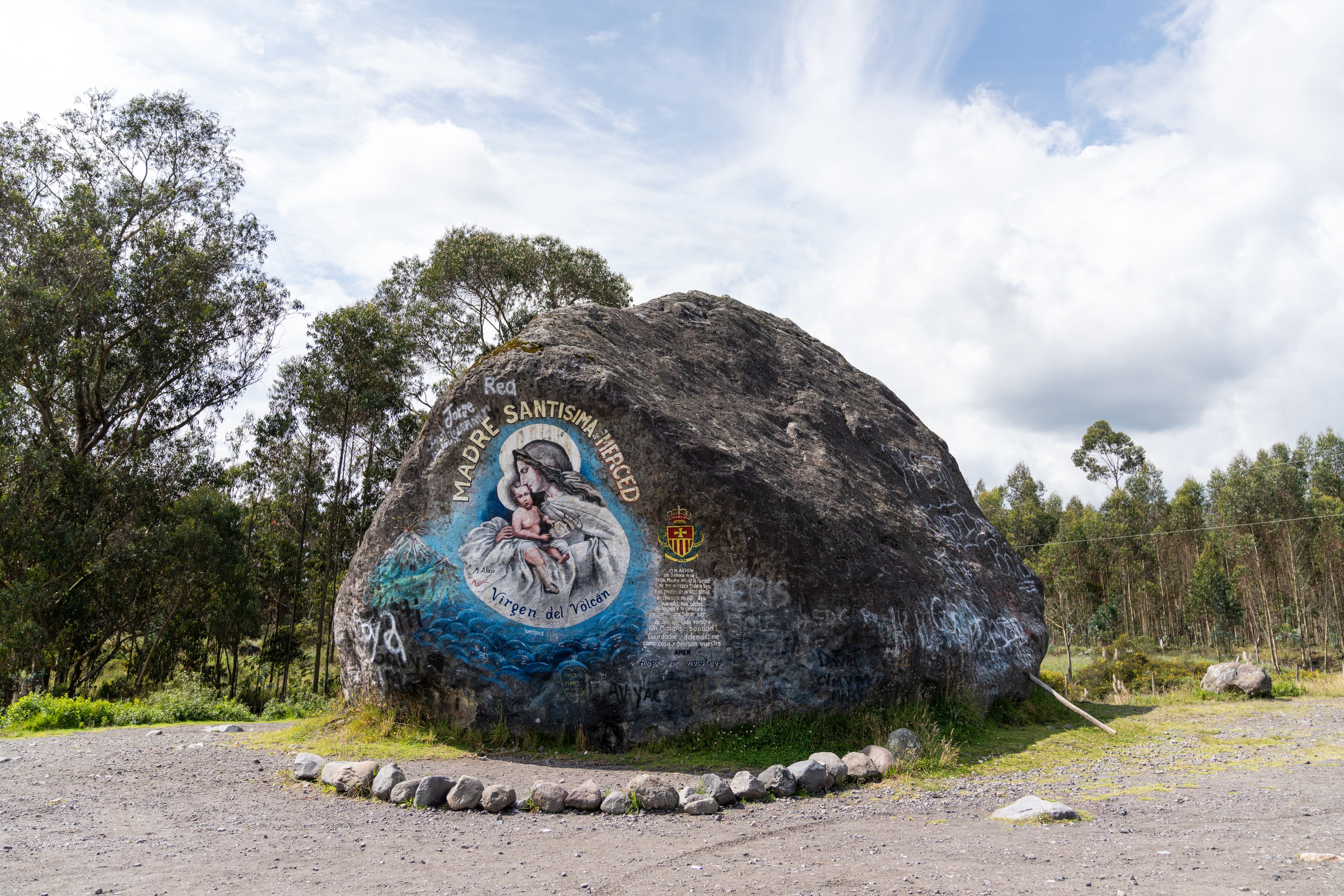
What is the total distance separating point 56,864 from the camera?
6277 mm

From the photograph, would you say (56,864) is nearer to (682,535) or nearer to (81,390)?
(682,535)

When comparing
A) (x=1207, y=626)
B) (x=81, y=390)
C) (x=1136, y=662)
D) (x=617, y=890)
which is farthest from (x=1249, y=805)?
(x=1207, y=626)

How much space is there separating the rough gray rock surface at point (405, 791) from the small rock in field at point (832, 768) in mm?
4417

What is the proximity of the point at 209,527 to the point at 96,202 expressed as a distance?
1006 cm

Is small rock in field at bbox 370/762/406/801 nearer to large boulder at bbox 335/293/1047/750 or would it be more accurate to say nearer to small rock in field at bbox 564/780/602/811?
small rock in field at bbox 564/780/602/811

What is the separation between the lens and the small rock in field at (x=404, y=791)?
27.4 feet

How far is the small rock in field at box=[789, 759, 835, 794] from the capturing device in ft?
28.8

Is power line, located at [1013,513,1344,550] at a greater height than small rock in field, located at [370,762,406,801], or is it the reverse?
power line, located at [1013,513,1344,550]

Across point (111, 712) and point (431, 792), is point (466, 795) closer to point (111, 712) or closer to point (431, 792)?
point (431, 792)

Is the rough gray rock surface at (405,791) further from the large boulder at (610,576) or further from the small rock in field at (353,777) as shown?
the large boulder at (610,576)

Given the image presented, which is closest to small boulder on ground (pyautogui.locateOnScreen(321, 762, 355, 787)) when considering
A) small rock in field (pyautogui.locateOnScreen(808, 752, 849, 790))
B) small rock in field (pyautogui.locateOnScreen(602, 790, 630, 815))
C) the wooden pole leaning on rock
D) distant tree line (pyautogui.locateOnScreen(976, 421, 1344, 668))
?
small rock in field (pyautogui.locateOnScreen(602, 790, 630, 815))

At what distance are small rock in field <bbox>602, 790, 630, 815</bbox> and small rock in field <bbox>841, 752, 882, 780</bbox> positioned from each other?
277 cm

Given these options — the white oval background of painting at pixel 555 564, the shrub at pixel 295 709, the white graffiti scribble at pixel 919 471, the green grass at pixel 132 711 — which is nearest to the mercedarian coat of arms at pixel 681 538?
the white oval background of painting at pixel 555 564

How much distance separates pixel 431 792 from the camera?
824 centimetres
